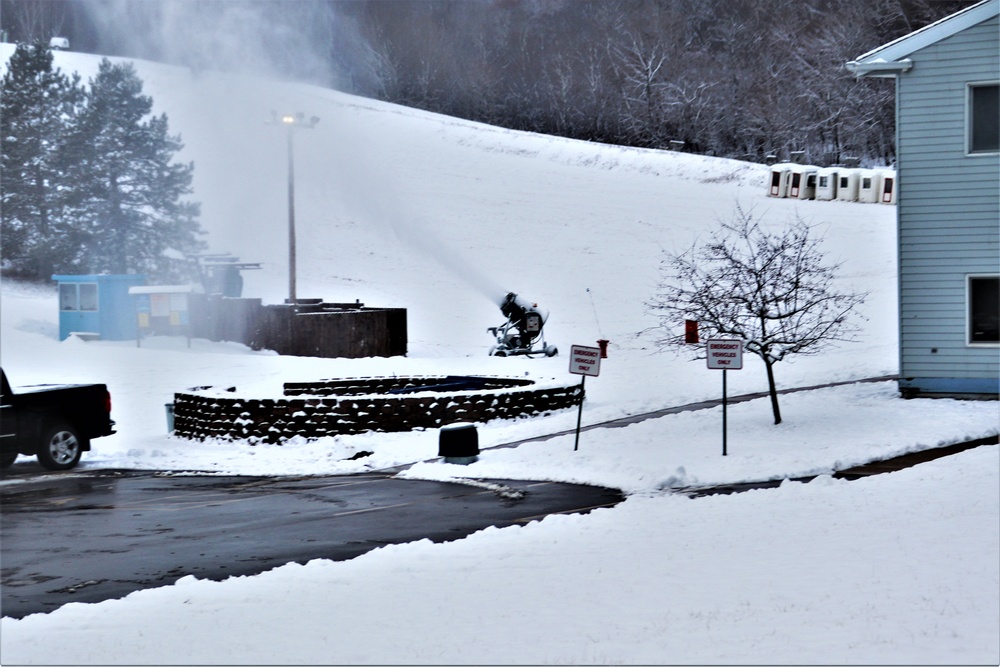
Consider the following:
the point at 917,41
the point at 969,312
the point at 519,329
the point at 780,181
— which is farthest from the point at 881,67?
the point at 780,181

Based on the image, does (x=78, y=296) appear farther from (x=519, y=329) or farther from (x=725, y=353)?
(x=725, y=353)

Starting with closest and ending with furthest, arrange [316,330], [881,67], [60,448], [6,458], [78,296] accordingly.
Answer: [6,458]
[60,448]
[881,67]
[316,330]
[78,296]

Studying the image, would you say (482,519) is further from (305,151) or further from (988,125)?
(305,151)

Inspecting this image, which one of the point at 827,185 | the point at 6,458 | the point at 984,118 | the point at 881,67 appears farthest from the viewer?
the point at 827,185

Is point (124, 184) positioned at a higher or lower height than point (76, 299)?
higher

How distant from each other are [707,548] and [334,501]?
608cm

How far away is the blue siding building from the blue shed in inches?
1116

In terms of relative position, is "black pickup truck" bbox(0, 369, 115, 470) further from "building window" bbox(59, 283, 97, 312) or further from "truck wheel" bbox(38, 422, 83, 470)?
"building window" bbox(59, 283, 97, 312)

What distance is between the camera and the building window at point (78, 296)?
139 ft

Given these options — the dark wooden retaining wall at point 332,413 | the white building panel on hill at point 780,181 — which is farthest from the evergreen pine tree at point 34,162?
the dark wooden retaining wall at point 332,413

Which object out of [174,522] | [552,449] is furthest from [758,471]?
[174,522]

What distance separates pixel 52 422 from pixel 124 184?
135ft

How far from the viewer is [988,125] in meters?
22.0

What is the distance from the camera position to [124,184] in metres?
58.3
